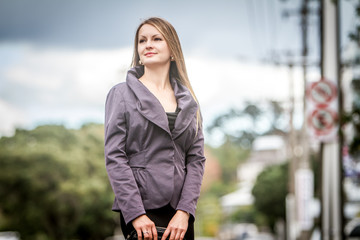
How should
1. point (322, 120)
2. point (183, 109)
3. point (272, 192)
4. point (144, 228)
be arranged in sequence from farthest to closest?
point (272, 192)
point (322, 120)
point (183, 109)
point (144, 228)

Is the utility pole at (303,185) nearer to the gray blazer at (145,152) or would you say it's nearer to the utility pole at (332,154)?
the utility pole at (332,154)

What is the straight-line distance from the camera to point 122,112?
6.28 ft

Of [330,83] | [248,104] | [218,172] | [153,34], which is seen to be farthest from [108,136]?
[218,172]

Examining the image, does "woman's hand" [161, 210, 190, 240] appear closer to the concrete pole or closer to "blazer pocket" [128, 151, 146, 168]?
"blazer pocket" [128, 151, 146, 168]

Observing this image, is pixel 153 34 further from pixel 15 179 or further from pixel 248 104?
pixel 248 104

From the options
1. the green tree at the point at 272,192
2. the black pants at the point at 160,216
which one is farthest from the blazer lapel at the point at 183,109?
the green tree at the point at 272,192

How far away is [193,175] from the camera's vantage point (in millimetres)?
1970

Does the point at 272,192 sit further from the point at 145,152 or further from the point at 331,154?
the point at 145,152

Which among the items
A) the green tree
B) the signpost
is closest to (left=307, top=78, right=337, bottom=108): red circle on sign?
the signpost

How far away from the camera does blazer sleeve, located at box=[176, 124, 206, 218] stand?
1.92m

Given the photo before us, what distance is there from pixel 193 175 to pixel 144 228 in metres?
0.26

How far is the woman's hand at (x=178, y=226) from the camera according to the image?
1870 millimetres

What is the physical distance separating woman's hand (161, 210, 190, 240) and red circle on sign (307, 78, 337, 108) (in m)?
5.69

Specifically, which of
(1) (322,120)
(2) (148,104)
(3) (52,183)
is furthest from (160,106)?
(3) (52,183)
